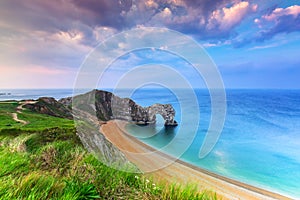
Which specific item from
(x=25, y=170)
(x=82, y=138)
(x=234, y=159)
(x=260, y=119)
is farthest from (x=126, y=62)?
(x=260, y=119)

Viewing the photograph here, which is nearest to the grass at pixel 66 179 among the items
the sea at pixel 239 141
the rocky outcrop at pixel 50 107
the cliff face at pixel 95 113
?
the cliff face at pixel 95 113

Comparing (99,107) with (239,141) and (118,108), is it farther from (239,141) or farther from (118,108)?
(239,141)

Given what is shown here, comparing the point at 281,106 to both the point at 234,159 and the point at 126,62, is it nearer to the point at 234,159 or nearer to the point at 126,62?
the point at 234,159

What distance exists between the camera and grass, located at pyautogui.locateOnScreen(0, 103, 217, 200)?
2.25 meters

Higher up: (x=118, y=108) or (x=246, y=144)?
(x=118, y=108)

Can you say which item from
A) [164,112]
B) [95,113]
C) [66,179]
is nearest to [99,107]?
[95,113]

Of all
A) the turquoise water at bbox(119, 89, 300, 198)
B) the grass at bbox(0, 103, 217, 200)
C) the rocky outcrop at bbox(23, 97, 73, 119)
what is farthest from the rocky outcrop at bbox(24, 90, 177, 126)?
the grass at bbox(0, 103, 217, 200)

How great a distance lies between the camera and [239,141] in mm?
30047

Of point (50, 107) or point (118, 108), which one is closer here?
point (50, 107)

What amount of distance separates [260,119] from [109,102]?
4044 centimetres

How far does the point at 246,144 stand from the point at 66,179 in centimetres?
3064

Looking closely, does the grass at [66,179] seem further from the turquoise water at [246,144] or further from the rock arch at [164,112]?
the rock arch at [164,112]

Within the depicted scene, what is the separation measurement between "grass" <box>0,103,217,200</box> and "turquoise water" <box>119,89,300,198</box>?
17.5ft

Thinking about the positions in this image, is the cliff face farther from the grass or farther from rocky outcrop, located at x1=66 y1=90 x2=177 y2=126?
the grass
